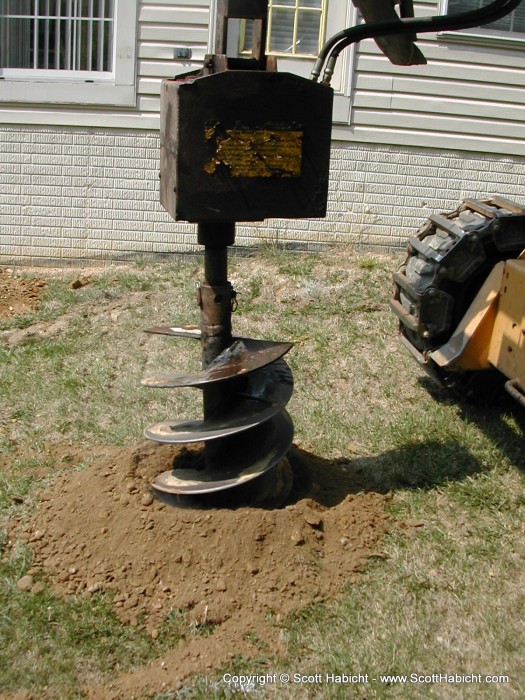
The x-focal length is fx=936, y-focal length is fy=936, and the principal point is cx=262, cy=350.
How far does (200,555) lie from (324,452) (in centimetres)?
142

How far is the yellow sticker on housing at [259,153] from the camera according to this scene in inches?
154

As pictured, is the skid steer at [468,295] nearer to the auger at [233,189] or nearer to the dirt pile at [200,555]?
the dirt pile at [200,555]

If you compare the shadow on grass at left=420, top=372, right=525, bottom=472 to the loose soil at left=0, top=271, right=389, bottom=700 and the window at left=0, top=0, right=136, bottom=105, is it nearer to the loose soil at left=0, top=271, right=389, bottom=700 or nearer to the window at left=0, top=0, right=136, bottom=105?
the loose soil at left=0, top=271, right=389, bottom=700

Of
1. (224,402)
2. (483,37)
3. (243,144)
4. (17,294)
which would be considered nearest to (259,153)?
(243,144)

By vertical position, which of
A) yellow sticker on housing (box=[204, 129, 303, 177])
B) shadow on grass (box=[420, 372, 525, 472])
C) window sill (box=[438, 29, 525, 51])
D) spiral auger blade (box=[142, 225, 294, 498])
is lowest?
shadow on grass (box=[420, 372, 525, 472])

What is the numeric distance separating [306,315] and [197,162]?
3592 millimetres

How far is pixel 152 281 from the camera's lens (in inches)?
323

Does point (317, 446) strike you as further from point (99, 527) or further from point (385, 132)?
point (385, 132)

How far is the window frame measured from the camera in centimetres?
860

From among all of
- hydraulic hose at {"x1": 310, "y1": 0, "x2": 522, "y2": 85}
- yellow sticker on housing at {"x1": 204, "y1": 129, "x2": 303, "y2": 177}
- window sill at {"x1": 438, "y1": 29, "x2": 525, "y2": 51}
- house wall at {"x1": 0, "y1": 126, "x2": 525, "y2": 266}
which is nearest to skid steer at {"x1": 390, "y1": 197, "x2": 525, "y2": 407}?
hydraulic hose at {"x1": 310, "y1": 0, "x2": 522, "y2": 85}

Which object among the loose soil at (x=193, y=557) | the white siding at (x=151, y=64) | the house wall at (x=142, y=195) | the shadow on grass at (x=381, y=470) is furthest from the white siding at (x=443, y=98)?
the loose soil at (x=193, y=557)

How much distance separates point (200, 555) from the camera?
4062mm

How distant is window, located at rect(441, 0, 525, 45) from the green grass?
226 cm

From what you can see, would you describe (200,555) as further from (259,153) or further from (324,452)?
(259,153)
